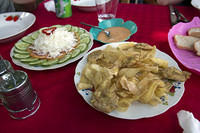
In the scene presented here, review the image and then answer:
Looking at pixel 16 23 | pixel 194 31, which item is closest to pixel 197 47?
pixel 194 31

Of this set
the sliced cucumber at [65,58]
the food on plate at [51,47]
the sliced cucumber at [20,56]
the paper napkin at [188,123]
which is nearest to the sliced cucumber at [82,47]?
the food on plate at [51,47]

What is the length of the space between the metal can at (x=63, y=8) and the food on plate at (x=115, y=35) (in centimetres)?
57

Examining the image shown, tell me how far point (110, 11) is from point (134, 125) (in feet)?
4.35

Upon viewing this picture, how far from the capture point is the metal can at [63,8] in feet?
5.66

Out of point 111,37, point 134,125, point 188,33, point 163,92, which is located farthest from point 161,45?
point 134,125

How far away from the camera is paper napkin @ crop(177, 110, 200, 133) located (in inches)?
27.7

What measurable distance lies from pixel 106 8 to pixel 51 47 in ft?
2.71

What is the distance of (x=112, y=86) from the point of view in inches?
33.5

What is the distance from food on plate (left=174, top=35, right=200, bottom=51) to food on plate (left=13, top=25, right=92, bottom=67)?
70 centimetres

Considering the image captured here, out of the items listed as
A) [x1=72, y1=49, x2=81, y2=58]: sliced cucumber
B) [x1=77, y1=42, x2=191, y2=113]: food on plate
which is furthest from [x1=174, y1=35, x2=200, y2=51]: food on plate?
[x1=72, y1=49, x2=81, y2=58]: sliced cucumber

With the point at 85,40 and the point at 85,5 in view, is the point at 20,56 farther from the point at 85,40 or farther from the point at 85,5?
the point at 85,5

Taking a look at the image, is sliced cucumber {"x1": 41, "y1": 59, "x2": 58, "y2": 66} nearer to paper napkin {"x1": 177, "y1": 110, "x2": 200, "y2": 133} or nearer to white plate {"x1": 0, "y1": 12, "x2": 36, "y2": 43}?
white plate {"x1": 0, "y1": 12, "x2": 36, "y2": 43}

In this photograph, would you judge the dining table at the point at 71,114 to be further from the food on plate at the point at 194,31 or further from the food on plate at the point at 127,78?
the food on plate at the point at 194,31

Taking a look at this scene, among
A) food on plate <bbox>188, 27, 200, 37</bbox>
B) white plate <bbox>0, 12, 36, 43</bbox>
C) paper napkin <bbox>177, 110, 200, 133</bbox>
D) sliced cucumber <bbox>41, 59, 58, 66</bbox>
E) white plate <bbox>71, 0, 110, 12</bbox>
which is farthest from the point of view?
white plate <bbox>71, 0, 110, 12</bbox>
